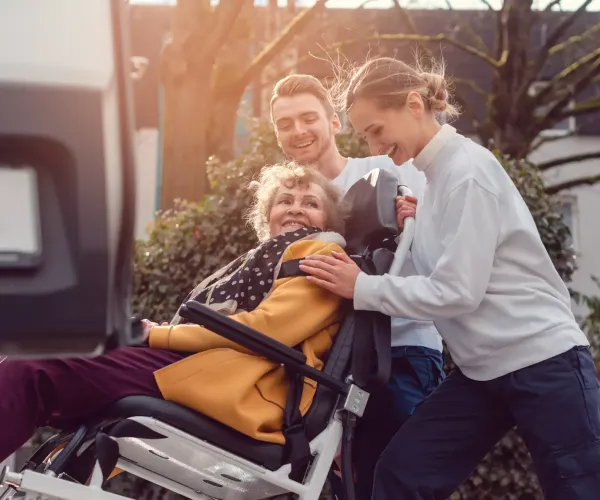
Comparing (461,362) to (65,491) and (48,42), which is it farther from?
(48,42)

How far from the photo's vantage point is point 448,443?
2402 mm

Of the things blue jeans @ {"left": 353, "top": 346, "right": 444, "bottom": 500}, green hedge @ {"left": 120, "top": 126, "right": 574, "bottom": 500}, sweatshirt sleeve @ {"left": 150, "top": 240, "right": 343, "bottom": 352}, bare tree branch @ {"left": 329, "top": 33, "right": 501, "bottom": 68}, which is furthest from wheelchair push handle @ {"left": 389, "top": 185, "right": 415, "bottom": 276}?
bare tree branch @ {"left": 329, "top": 33, "right": 501, "bottom": 68}

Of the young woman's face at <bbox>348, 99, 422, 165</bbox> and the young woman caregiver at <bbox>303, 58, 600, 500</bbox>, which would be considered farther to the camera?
the young woman's face at <bbox>348, 99, 422, 165</bbox>

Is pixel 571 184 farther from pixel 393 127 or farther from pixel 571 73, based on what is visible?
pixel 393 127

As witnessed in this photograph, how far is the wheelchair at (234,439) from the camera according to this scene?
2.08 m

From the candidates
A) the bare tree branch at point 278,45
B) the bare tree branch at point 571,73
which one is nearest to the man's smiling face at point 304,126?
the bare tree branch at point 278,45

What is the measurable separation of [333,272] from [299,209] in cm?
51

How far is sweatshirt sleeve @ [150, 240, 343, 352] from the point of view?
2373 mm

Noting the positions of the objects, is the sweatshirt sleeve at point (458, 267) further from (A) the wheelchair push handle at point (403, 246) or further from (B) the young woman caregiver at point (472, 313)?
(A) the wheelchair push handle at point (403, 246)

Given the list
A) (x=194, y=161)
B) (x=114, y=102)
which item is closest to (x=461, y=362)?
(x=114, y=102)

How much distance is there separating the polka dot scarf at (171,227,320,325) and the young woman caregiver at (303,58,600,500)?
0.21 metres

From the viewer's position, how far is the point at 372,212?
2.79 meters

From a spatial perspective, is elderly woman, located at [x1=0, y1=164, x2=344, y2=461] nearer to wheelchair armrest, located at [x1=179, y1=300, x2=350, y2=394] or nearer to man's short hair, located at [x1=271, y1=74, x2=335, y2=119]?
wheelchair armrest, located at [x1=179, y1=300, x2=350, y2=394]

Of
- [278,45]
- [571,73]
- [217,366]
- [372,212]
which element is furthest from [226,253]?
[571,73]
